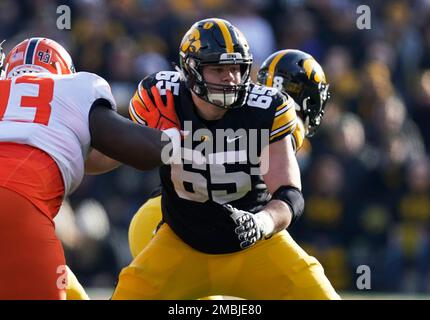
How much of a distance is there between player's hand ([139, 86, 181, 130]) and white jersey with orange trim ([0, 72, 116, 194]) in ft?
2.07

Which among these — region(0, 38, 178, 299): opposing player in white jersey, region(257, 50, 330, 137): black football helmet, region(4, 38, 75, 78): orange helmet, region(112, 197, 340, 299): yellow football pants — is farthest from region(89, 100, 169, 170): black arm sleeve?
region(257, 50, 330, 137): black football helmet

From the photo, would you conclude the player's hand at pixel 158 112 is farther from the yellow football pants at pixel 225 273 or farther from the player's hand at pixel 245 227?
the player's hand at pixel 245 227

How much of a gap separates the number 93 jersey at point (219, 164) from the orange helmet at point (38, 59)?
18.3 inches

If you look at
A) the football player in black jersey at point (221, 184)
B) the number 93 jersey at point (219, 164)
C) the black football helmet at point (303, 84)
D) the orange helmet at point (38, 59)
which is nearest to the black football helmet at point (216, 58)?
the football player in black jersey at point (221, 184)

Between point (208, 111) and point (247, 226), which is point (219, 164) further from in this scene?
point (247, 226)

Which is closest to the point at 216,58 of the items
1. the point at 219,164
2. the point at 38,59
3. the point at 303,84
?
the point at 219,164

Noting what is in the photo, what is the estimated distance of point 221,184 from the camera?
16.3 ft

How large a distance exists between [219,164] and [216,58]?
0.51 meters

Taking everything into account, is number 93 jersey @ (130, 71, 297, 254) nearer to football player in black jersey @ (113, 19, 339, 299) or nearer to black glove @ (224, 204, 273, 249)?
football player in black jersey @ (113, 19, 339, 299)

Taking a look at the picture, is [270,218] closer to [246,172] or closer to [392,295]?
[246,172]

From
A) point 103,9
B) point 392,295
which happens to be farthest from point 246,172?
point 103,9

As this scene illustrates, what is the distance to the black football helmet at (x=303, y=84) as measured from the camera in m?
Result: 5.81

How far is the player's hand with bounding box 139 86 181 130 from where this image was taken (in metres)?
4.95

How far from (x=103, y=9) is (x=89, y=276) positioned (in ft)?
9.54
